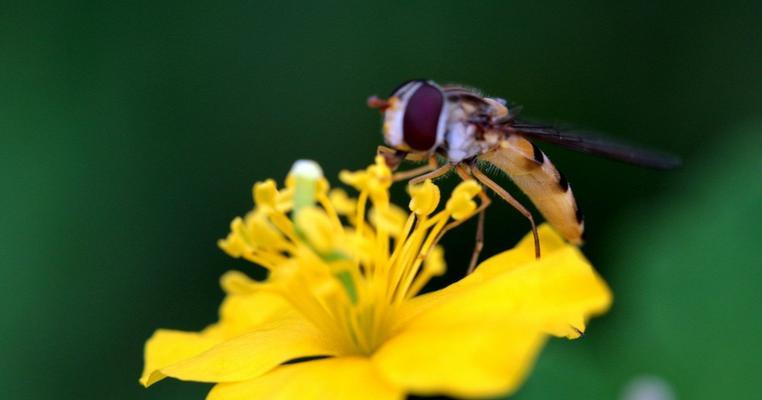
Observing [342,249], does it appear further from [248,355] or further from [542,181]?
[542,181]

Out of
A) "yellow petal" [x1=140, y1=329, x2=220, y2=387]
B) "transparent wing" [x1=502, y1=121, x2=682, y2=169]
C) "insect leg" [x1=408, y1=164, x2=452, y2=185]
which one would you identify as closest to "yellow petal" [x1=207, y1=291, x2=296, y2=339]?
"yellow petal" [x1=140, y1=329, x2=220, y2=387]

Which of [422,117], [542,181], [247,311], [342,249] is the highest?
[422,117]

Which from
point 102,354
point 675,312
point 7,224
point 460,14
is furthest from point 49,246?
point 675,312

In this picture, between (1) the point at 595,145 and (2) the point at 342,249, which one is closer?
(2) the point at 342,249

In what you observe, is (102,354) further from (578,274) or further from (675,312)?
(578,274)

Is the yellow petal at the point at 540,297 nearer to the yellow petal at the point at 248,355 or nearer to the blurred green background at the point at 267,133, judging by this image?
the yellow petal at the point at 248,355

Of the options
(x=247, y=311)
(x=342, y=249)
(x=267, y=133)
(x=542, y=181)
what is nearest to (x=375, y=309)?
(x=342, y=249)

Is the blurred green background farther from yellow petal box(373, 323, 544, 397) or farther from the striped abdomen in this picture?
yellow petal box(373, 323, 544, 397)
